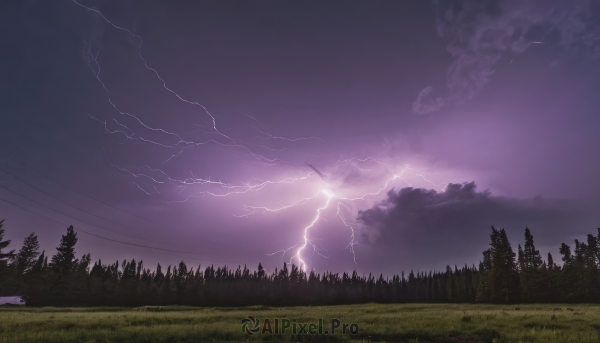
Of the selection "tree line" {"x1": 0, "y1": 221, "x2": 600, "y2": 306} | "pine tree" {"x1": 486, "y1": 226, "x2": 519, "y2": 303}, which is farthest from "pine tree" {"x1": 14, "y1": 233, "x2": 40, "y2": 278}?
"pine tree" {"x1": 486, "y1": 226, "x2": 519, "y2": 303}

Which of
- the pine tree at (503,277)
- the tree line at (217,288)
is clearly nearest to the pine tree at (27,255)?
the tree line at (217,288)

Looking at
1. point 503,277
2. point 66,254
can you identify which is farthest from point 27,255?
point 503,277

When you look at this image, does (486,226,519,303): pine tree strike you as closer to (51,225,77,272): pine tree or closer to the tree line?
the tree line

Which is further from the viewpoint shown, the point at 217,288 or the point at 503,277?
the point at 217,288

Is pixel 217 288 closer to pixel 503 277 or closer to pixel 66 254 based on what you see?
pixel 66 254

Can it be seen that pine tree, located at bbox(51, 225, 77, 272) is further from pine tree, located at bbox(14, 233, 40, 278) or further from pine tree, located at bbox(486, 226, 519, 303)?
pine tree, located at bbox(486, 226, 519, 303)

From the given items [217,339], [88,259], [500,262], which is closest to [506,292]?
[500,262]

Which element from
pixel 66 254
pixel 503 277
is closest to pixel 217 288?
pixel 66 254

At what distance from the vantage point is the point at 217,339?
18.6m

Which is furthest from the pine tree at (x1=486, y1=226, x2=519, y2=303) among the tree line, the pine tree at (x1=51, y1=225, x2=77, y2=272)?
the pine tree at (x1=51, y1=225, x2=77, y2=272)

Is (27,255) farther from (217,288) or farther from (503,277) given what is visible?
(503,277)

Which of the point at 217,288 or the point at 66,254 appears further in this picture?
the point at 217,288

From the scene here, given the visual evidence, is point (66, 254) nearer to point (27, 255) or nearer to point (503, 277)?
point (27, 255)

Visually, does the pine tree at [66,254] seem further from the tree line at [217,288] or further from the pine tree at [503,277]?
the pine tree at [503,277]
